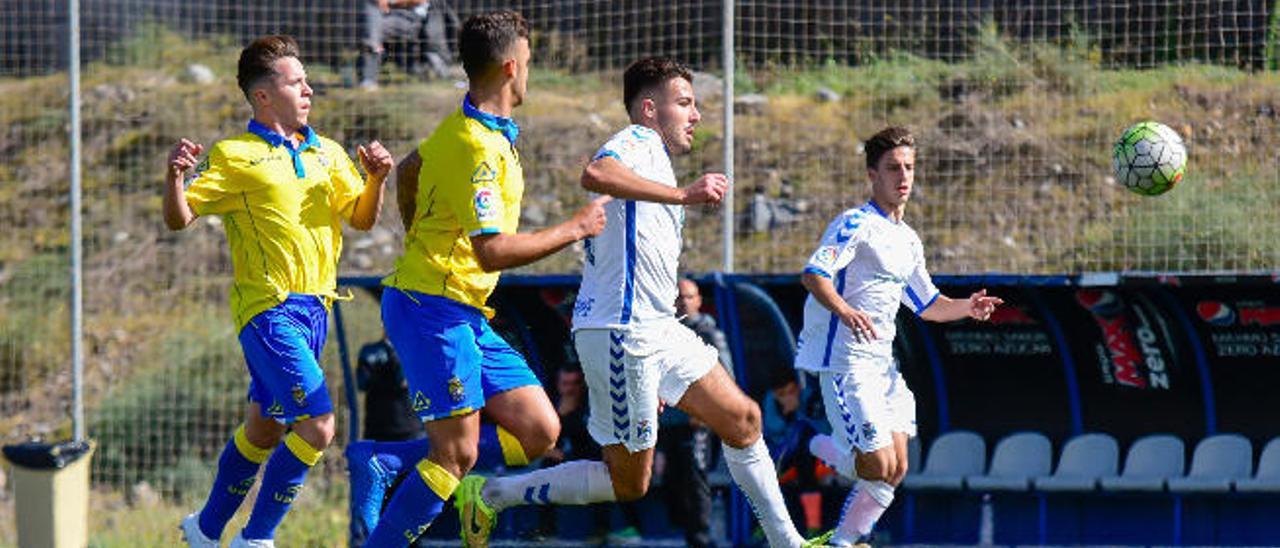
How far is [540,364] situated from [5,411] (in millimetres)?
5131

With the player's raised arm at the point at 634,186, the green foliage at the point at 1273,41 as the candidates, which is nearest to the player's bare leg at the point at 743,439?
the player's raised arm at the point at 634,186

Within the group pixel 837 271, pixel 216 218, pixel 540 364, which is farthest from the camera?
pixel 216 218

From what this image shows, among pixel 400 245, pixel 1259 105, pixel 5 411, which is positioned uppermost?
pixel 1259 105

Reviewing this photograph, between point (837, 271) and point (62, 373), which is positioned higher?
point (837, 271)

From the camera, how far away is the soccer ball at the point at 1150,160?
413 inches

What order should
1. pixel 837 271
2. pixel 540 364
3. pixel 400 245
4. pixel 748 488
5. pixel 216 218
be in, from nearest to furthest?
pixel 748 488 < pixel 837 271 < pixel 540 364 < pixel 400 245 < pixel 216 218

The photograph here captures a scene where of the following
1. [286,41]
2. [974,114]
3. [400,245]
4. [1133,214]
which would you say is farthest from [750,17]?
[286,41]

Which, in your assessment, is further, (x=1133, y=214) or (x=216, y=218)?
(x=216, y=218)

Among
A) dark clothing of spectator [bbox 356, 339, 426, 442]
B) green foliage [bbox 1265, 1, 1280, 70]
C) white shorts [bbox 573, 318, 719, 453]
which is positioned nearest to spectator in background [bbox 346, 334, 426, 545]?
dark clothing of spectator [bbox 356, 339, 426, 442]

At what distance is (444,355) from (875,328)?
2510 millimetres

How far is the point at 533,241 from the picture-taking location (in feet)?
23.8

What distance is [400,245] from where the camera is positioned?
619 inches

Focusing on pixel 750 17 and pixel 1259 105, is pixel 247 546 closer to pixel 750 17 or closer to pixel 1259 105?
pixel 750 17

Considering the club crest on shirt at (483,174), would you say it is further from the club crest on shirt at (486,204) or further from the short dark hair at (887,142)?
the short dark hair at (887,142)
